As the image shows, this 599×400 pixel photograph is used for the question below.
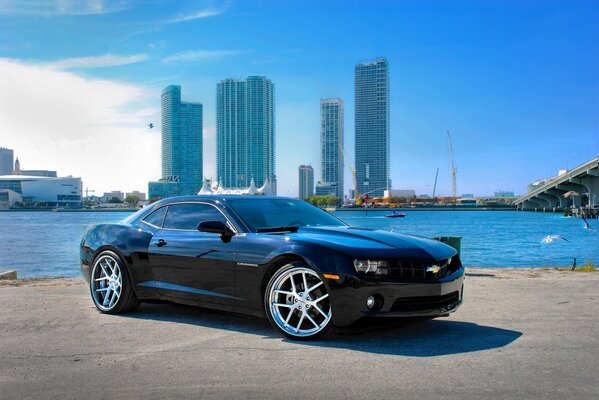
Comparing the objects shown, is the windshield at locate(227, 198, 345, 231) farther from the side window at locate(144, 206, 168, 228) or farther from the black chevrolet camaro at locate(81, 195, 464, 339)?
the side window at locate(144, 206, 168, 228)

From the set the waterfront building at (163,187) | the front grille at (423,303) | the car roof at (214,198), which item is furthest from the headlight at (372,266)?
the waterfront building at (163,187)

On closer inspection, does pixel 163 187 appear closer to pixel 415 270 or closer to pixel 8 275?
pixel 8 275

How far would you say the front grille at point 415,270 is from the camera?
5.30m

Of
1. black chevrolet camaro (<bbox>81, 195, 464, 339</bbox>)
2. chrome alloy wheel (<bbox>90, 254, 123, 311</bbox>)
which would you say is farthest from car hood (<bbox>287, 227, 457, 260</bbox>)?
chrome alloy wheel (<bbox>90, 254, 123, 311</bbox>)

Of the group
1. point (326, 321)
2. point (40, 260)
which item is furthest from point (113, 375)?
point (40, 260)

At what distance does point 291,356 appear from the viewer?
4.90 metres

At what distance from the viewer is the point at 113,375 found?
Result: 4.41 meters

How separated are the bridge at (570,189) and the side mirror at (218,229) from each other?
102 m

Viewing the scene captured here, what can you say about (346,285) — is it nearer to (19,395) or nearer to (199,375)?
(199,375)

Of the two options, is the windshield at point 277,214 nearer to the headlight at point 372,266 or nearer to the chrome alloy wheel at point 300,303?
the chrome alloy wheel at point 300,303

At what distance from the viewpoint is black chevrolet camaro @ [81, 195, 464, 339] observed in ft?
17.3

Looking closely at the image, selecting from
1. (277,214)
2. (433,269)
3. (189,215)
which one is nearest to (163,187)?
(189,215)

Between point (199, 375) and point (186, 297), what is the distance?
203 cm

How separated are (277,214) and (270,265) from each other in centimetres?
98
